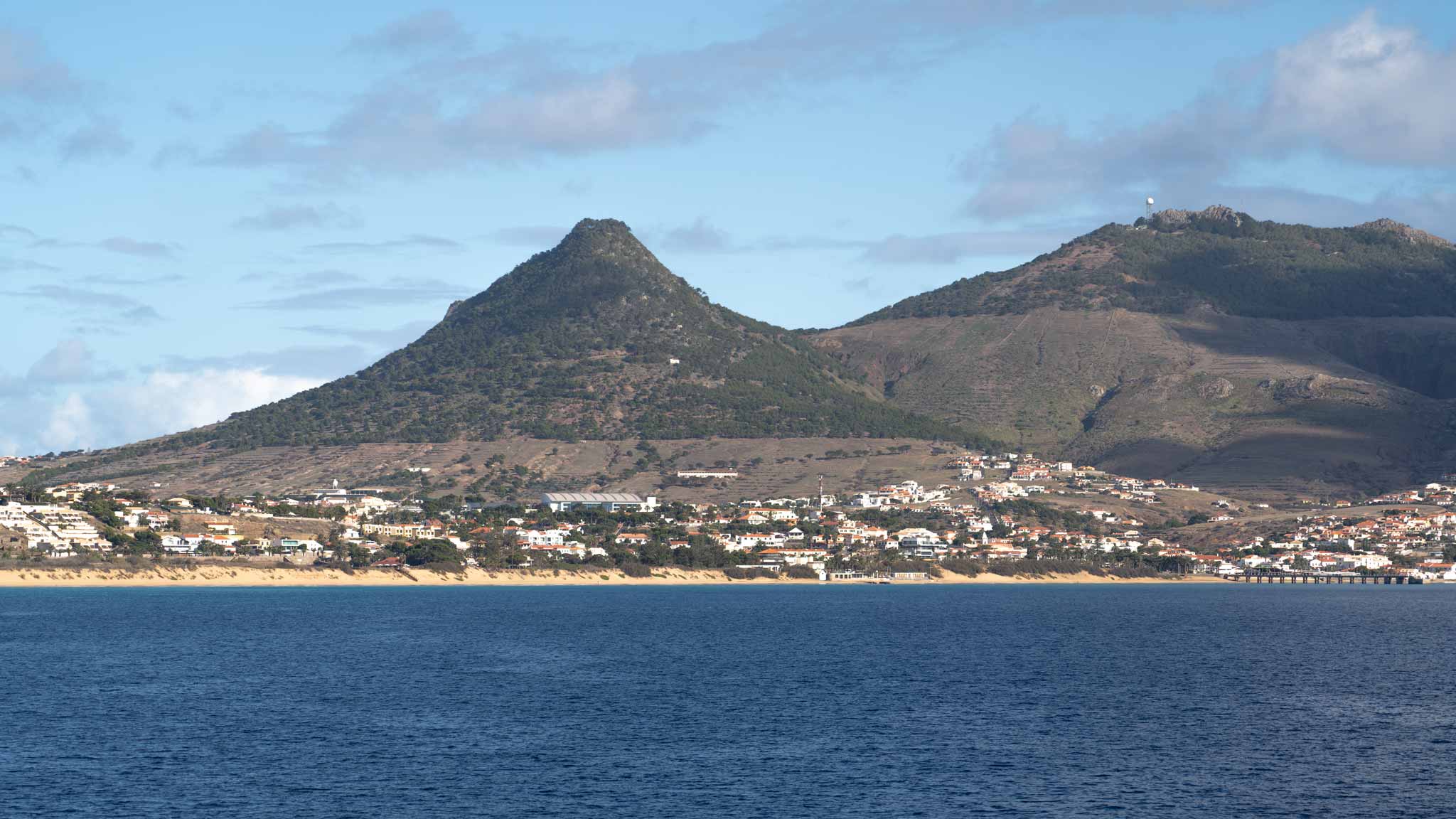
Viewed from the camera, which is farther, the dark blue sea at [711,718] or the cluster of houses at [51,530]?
the cluster of houses at [51,530]

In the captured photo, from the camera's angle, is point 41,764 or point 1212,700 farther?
point 1212,700

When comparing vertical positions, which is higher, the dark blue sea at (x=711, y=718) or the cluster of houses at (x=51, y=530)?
the cluster of houses at (x=51, y=530)

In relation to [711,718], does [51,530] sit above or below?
above

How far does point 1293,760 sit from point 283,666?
2248 inches

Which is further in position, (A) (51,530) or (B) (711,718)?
(A) (51,530)

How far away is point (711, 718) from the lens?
253 ft

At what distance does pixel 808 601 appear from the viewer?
17675cm

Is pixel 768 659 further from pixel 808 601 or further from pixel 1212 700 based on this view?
pixel 808 601

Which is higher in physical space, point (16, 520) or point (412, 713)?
point (16, 520)

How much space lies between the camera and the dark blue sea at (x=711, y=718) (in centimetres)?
5784

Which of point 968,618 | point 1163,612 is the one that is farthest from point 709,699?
point 1163,612

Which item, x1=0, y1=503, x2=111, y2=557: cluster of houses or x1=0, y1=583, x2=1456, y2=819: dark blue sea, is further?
x1=0, y1=503, x2=111, y2=557: cluster of houses

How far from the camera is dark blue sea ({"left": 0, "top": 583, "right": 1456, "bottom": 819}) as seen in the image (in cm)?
5784

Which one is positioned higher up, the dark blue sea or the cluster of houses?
the cluster of houses
